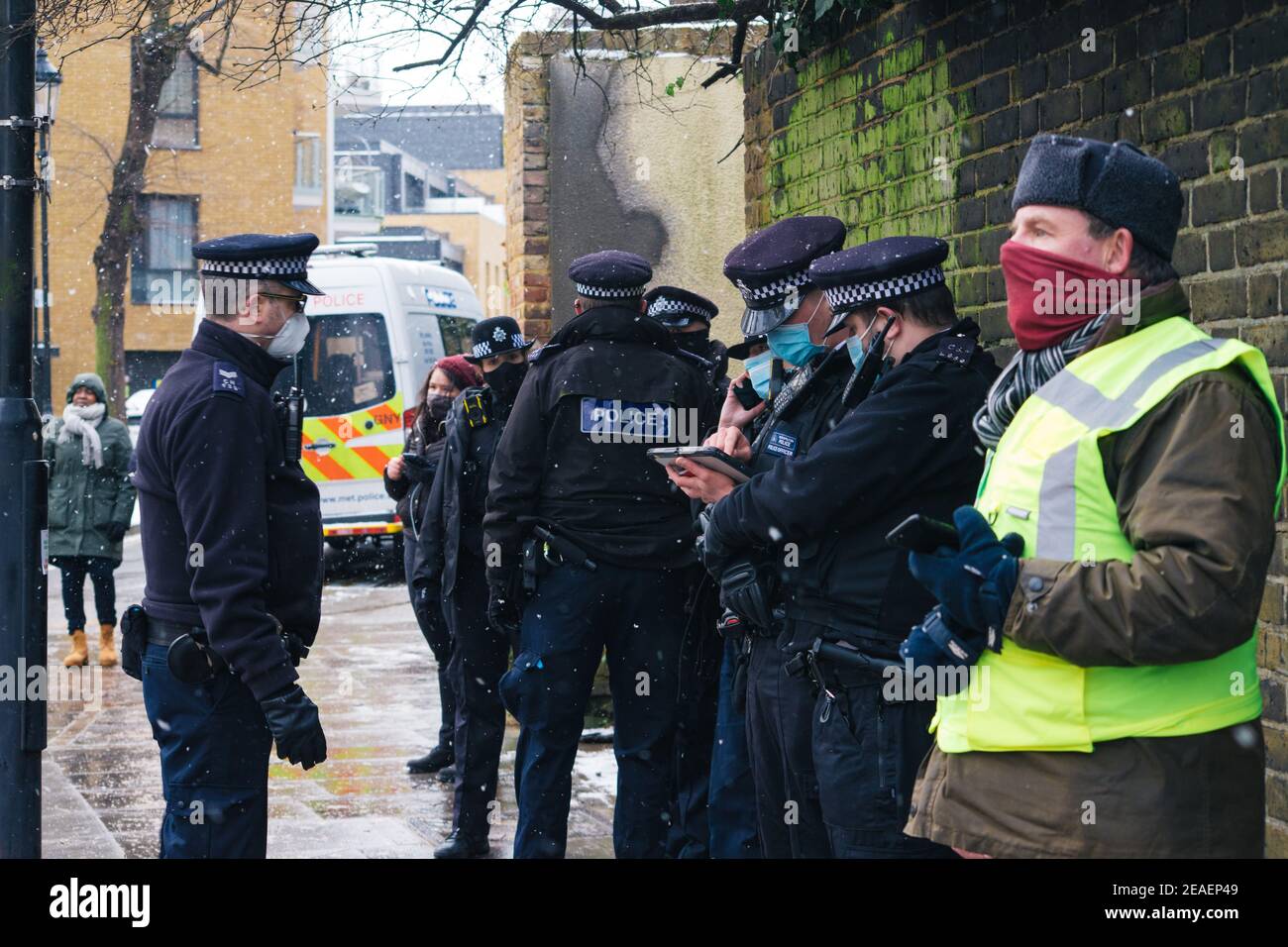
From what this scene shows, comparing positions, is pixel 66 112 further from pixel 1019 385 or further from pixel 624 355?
pixel 1019 385

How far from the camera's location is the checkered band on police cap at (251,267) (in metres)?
4.00

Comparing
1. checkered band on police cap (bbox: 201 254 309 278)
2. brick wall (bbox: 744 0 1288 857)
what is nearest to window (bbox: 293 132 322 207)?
brick wall (bbox: 744 0 1288 857)

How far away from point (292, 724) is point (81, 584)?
24.5 ft

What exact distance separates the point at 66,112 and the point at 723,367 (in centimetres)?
3574

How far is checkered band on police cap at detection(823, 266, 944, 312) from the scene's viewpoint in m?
3.56

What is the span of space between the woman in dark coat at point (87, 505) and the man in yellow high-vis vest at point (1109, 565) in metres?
8.64

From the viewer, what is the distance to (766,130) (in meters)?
6.74

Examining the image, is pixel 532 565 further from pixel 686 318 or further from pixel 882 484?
pixel 882 484

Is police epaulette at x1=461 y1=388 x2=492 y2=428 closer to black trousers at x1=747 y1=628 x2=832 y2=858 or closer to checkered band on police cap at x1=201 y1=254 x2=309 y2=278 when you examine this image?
checkered band on police cap at x1=201 y1=254 x2=309 y2=278
